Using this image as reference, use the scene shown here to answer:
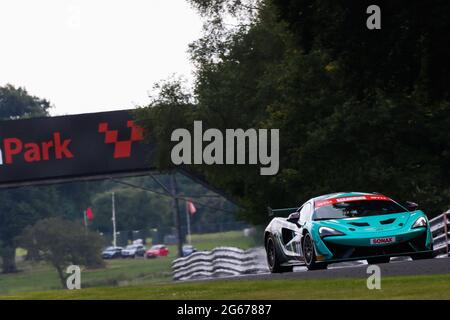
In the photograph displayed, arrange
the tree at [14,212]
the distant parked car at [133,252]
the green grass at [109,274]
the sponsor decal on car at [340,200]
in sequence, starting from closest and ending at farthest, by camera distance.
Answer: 1. the sponsor decal on car at [340,200]
2. the green grass at [109,274]
3. the tree at [14,212]
4. the distant parked car at [133,252]

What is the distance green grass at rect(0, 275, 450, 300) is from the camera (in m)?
13.2

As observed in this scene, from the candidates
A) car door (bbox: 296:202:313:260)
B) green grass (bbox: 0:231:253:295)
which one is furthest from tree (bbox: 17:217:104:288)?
car door (bbox: 296:202:313:260)

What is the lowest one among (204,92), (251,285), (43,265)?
(43,265)

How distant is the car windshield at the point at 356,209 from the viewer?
18.4m

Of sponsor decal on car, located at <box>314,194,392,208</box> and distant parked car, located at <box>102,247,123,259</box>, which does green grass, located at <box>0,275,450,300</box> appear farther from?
distant parked car, located at <box>102,247,123,259</box>

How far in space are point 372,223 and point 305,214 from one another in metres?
1.47

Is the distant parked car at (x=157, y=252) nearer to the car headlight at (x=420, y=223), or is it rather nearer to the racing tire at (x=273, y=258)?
the racing tire at (x=273, y=258)

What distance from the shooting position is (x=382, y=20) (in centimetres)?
2217

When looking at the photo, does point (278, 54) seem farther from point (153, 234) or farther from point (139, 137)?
point (153, 234)

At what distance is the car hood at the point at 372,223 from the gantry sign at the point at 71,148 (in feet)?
93.0

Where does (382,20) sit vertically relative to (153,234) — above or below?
above

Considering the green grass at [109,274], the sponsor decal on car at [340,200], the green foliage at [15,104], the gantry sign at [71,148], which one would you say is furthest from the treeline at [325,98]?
the green foliage at [15,104]
